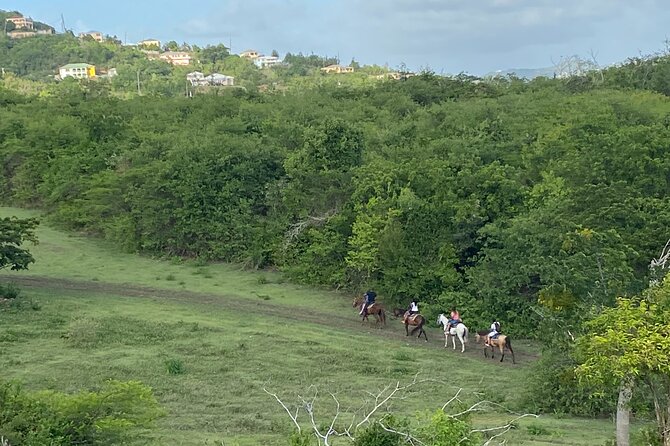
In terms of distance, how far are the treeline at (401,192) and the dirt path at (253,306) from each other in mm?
1451

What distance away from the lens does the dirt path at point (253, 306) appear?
23328 millimetres

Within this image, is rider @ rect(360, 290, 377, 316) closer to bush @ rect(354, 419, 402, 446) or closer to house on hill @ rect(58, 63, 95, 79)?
bush @ rect(354, 419, 402, 446)

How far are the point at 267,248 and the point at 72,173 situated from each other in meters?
14.0

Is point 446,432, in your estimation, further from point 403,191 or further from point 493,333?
point 403,191

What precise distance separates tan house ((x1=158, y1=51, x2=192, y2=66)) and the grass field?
11150 cm

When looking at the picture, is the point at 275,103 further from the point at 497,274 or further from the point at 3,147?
the point at 497,274

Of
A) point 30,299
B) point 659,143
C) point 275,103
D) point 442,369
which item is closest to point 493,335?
point 442,369

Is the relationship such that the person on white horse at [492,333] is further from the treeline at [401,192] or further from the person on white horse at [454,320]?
the treeline at [401,192]

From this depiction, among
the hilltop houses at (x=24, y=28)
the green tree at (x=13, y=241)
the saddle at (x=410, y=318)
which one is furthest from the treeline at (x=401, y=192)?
the hilltop houses at (x=24, y=28)

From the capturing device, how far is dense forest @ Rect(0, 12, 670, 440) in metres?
22.1

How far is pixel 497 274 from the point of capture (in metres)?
23.8

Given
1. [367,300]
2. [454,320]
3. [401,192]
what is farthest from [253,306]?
[454,320]

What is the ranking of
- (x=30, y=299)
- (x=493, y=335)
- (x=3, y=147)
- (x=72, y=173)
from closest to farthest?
(x=493, y=335)
(x=30, y=299)
(x=72, y=173)
(x=3, y=147)

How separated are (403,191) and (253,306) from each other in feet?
20.4
